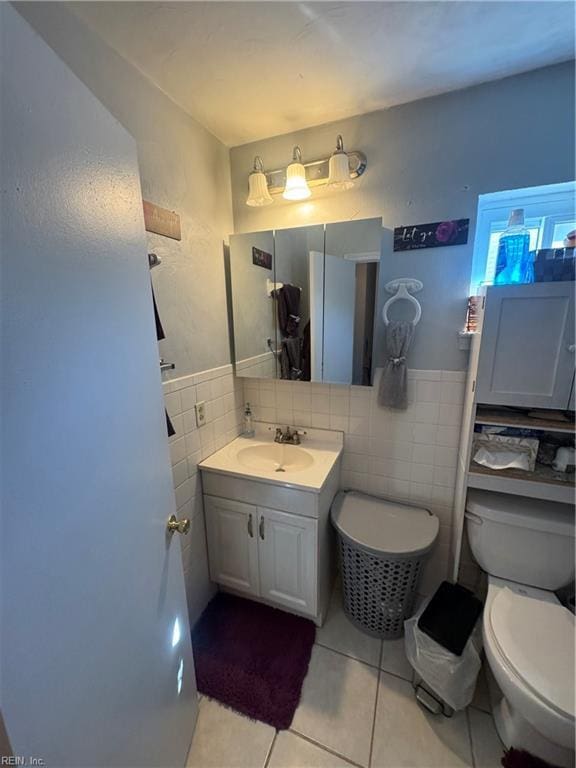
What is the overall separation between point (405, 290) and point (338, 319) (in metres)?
0.34

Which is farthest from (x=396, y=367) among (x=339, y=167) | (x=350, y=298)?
(x=339, y=167)

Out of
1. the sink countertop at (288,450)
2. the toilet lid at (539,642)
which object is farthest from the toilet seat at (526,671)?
the sink countertop at (288,450)

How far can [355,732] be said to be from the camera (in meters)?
1.12

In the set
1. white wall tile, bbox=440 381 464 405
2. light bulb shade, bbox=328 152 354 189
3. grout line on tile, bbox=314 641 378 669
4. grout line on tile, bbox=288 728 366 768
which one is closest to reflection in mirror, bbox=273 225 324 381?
light bulb shade, bbox=328 152 354 189

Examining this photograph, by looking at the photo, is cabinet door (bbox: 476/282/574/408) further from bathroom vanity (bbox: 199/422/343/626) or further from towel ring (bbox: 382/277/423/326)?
bathroom vanity (bbox: 199/422/343/626)

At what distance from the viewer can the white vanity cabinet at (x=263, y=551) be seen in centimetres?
137

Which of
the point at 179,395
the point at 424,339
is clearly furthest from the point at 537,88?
the point at 179,395

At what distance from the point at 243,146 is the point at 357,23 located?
2.48 feet

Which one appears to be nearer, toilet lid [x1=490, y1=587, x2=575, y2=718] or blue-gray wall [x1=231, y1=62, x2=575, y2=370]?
toilet lid [x1=490, y1=587, x2=575, y2=718]

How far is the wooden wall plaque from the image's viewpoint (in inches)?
43.1

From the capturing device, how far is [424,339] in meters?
1.40

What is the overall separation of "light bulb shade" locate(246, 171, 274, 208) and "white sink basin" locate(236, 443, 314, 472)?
1.27 m

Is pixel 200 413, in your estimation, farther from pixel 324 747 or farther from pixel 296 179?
pixel 324 747

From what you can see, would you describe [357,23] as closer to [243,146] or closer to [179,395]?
[243,146]
